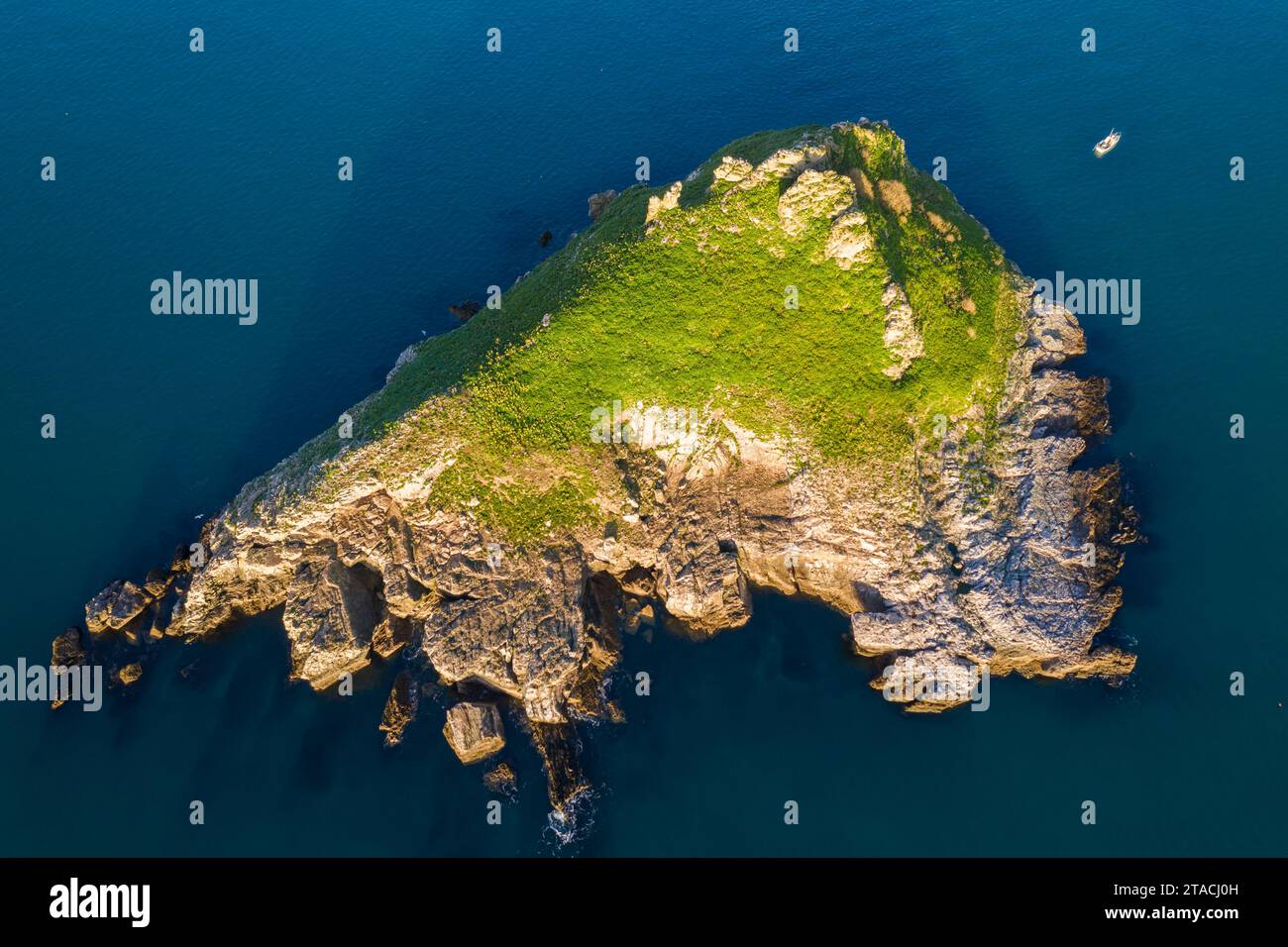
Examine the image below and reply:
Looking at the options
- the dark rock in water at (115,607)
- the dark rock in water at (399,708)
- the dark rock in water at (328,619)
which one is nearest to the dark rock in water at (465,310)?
the dark rock in water at (328,619)

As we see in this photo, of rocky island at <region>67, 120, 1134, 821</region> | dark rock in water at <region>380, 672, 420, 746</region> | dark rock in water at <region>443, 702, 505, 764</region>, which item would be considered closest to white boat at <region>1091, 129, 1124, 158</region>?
rocky island at <region>67, 120, 1134, 821</region>

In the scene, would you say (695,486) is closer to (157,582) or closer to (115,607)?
(157,582)

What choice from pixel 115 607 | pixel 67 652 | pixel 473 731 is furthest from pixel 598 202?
pixel 67 652

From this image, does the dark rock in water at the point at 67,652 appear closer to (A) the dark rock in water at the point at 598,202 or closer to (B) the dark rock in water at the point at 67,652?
(B) the dark rock in water at the point at 67,652

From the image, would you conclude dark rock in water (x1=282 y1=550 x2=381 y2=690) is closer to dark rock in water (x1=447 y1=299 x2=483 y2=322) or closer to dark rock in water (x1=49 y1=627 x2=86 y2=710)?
dark rock in water (x1=49 y1=627 x2=86 y2=710)

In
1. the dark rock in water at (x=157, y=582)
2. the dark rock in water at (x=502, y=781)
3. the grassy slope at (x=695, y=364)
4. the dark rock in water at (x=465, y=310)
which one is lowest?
the dark rock in water at (x=502, y=781)
